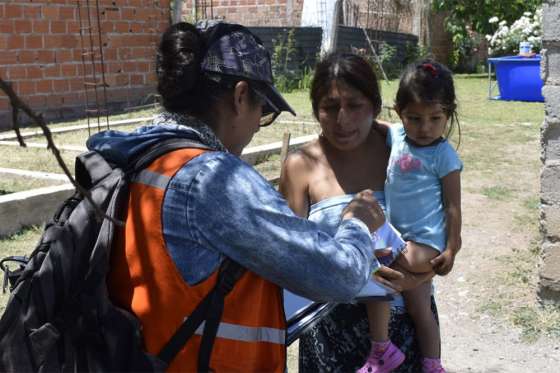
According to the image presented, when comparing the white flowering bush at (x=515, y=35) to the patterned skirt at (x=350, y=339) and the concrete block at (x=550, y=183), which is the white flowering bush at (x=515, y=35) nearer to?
the concrete block at (x=550, y=183)

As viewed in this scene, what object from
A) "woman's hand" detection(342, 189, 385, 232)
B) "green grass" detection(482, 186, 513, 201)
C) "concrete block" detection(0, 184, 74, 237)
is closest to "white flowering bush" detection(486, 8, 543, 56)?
"green grass" detection(482, 186, 513, 201)

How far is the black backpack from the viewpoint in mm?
1645

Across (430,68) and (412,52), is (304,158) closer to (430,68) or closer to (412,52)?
(430,68)

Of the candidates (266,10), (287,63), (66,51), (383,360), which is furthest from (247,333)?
(266,10)

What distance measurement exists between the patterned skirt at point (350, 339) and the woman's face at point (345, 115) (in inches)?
21.2

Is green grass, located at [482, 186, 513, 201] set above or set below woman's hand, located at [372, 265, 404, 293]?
below

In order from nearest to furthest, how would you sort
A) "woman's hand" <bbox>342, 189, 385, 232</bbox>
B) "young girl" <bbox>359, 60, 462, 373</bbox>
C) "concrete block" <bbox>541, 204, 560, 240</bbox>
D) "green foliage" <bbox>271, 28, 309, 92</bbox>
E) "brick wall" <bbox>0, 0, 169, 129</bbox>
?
1. "woman's hand" <bbox>342, 189, 385, 232</bbox>
2. "young girl" <bbox>359, 60, 462, 373</bbox>
3. "concrete block" <bbox>541, 204, 560, 240</bbox>
4. "brick wall" <bbox>0, 0, 169, 129</bbox>
5. "green foliage" <bbox>271, 28, 309, 92</bbox>

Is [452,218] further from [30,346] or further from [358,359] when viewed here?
[30,346]

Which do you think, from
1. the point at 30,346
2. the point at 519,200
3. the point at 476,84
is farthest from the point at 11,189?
the point at 476,84

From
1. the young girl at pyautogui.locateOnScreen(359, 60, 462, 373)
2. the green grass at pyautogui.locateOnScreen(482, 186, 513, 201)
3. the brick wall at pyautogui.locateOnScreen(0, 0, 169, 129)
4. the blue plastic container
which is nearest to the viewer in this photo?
the young girl at pyautogui.locateOnScreen(359, 60, 462, 373)

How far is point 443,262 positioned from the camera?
239cm

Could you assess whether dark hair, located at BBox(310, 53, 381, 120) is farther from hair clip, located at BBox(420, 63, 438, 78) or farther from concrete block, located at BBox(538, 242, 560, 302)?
concrete block, located at BBox(538, 242, 560, 302)

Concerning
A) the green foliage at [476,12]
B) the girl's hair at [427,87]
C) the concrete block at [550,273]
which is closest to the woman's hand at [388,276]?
the girl's hair at [427,87]

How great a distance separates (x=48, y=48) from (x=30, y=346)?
9207mm
